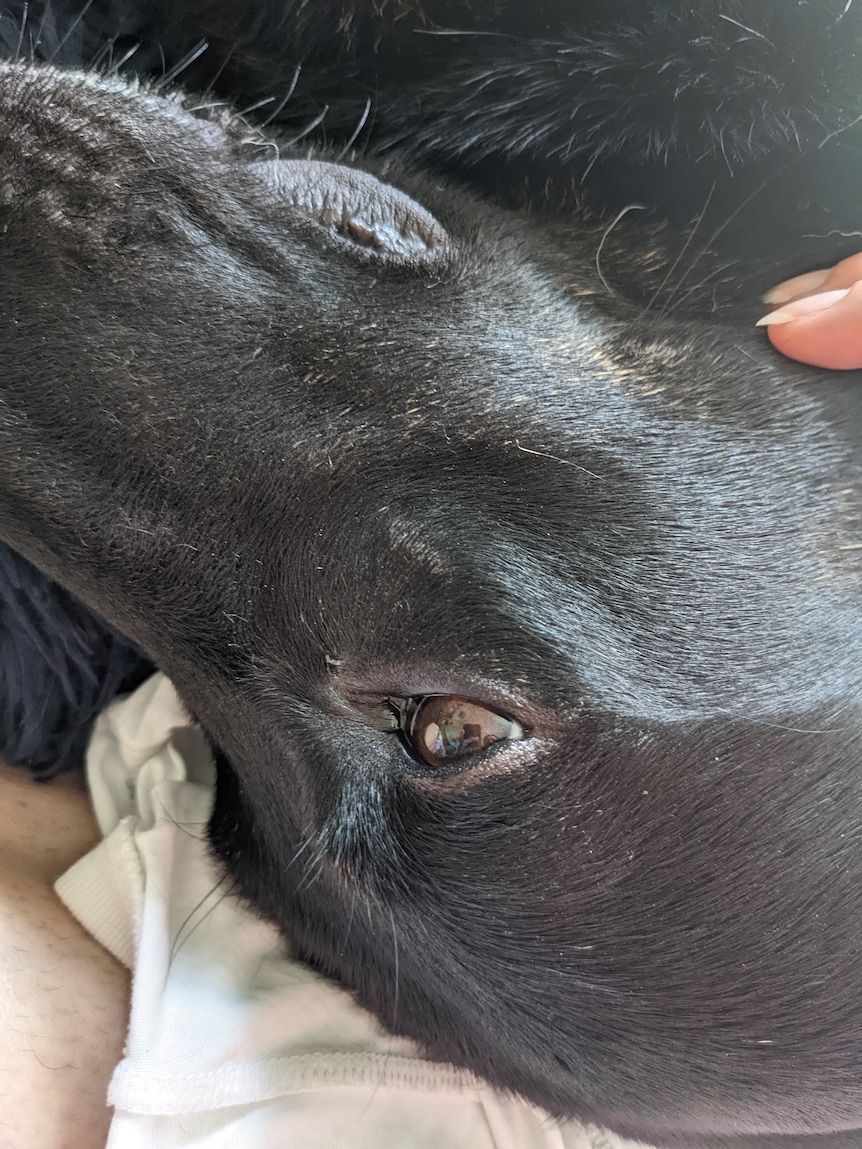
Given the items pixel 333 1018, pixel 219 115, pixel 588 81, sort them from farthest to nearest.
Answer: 1. pixel 333 1018
2. pixel 588 81
3. pixel 219 115

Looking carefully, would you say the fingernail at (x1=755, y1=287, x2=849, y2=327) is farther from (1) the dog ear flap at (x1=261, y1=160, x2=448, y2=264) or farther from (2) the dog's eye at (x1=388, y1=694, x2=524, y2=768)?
(2) the dog's eye at (x1=388, y1=694, x2=524, y2=768)

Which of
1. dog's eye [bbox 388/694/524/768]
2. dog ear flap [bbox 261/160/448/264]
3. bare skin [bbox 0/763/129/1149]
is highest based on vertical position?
dog ear flap [bbox 261/160/448/264]

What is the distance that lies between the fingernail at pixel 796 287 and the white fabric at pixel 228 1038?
1.10 m

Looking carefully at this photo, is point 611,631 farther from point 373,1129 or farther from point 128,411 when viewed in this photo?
point 373,1129

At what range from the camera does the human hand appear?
3.38ft

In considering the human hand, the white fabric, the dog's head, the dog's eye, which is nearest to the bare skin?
the white fabric

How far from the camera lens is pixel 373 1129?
4.94 ft

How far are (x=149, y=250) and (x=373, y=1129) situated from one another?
1380mm

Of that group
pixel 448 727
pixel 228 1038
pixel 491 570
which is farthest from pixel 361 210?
pixel 228 1038

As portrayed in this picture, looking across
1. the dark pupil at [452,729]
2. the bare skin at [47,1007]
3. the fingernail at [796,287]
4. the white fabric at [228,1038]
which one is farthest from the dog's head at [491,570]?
the bare skin at [47,1007]

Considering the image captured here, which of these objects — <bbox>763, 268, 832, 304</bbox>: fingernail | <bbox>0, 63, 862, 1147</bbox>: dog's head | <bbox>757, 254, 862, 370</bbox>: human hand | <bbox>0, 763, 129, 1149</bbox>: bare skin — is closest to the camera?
<bbox>0, 63, 862, 1147</bbox>: dog's head

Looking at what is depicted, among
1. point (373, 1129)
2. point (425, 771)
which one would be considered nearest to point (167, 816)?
point (373, 1129)

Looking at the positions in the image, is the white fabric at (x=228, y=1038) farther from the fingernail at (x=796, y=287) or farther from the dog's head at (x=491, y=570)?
the fingernail at (x=796, y=287)

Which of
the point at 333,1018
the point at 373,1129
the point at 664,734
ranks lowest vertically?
the point at 373,1129
